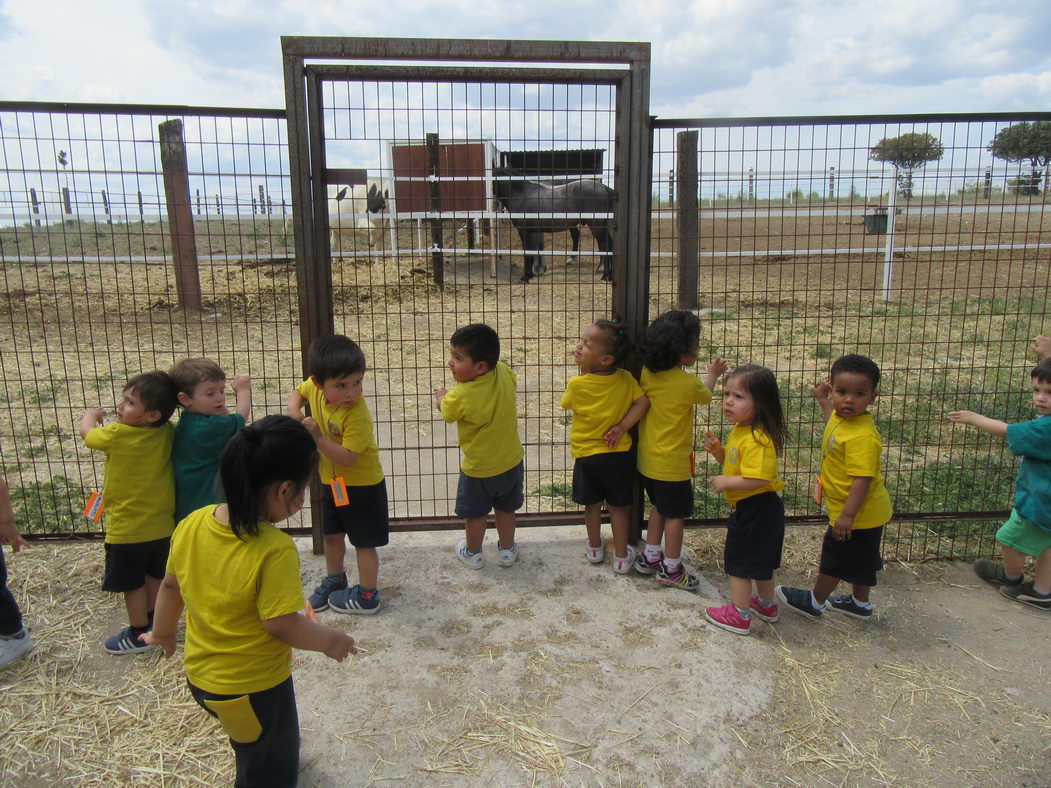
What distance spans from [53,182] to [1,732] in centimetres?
261

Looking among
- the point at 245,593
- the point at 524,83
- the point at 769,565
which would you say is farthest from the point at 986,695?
the point at 524,83

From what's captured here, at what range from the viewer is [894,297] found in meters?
11.9

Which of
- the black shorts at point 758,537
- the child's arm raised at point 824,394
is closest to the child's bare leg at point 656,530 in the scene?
the black shorts at point 758,537

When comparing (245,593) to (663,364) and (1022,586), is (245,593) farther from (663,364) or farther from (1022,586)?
(1022,586)

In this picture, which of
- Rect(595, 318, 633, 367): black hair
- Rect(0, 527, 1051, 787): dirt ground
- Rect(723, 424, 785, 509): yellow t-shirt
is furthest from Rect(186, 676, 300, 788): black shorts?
Rect(595, 318, 633, 367): black hair

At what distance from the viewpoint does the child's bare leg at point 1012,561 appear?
13.1 feet

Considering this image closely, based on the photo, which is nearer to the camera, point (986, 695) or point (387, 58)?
point (986, 695)

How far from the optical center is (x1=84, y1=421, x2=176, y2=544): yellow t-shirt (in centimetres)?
328

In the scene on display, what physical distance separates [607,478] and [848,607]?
4.47ft

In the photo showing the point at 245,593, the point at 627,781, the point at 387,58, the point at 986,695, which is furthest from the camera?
the point at 387,58

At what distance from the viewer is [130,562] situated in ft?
11.2

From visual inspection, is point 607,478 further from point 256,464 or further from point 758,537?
point 256,464

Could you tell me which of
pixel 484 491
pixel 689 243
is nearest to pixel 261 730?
pixel 484 491

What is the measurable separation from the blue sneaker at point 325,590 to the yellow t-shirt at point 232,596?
147 cm
